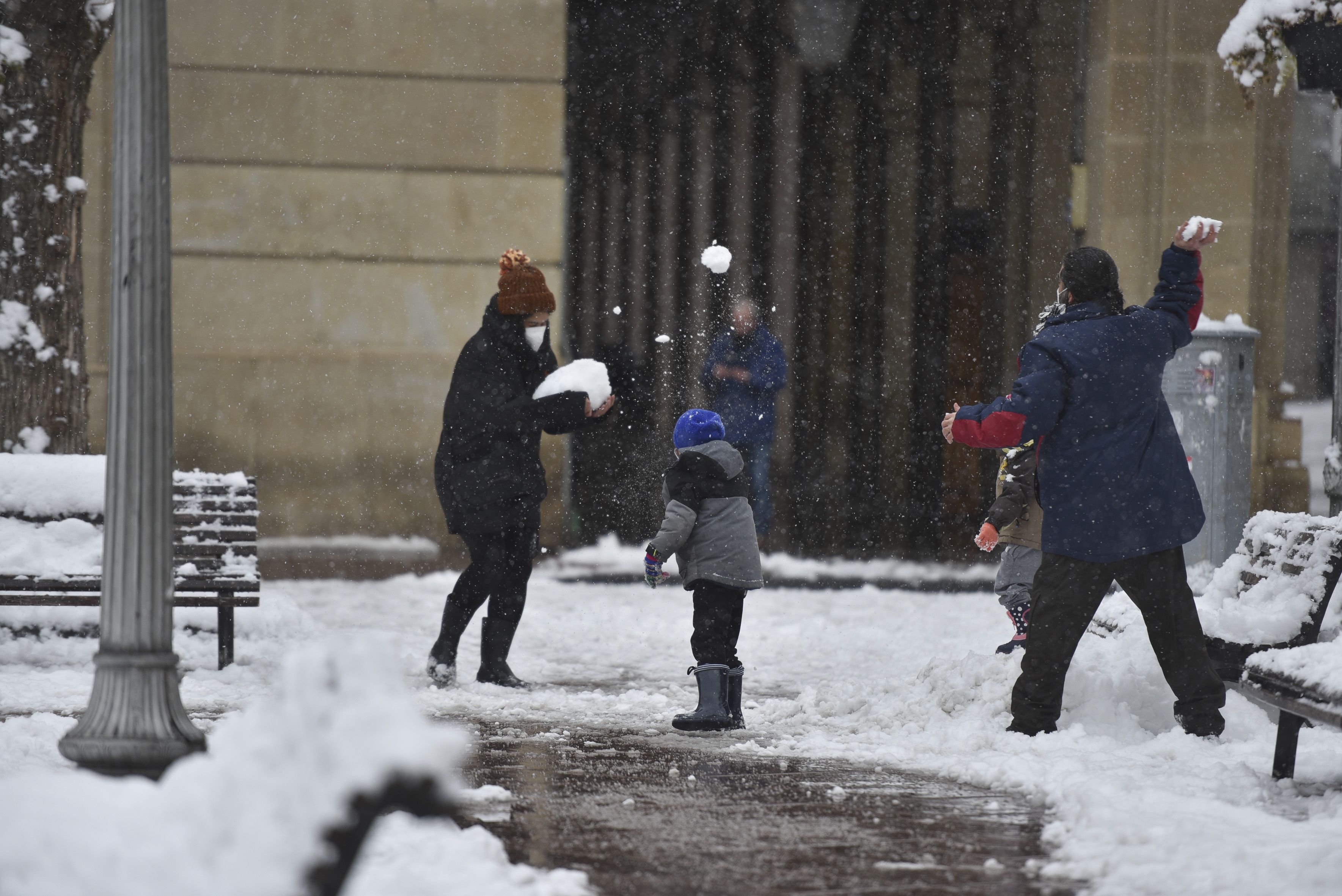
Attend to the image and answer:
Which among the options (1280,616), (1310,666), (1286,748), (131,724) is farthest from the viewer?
(1280,616)

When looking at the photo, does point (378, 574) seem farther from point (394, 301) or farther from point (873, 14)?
point (873, 14)

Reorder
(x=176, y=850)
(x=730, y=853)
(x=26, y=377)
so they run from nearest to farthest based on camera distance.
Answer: (x=176, y=850) → (x=730, y=853) → (x=26, y=377)

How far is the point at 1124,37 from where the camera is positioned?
11789 millimetres

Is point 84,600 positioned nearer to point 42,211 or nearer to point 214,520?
point 214,520

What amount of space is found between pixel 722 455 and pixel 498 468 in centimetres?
128

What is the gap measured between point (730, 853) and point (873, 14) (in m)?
10.2

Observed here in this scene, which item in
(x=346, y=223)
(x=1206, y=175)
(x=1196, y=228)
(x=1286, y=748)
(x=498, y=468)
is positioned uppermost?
(x=1206, y=175)

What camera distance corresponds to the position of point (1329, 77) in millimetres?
6426

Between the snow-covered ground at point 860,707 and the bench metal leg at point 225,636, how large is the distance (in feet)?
0.31

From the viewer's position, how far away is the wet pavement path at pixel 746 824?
363 cm

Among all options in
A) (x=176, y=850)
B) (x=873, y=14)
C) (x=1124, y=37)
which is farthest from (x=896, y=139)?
(x=176, y=850)

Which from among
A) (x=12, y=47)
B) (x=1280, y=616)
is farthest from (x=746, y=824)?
(x=12, y=47)

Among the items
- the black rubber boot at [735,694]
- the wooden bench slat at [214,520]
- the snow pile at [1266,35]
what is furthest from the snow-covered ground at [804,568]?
the snow pile at [1266,35]

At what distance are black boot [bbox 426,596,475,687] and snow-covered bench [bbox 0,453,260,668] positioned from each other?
957 millimetres
